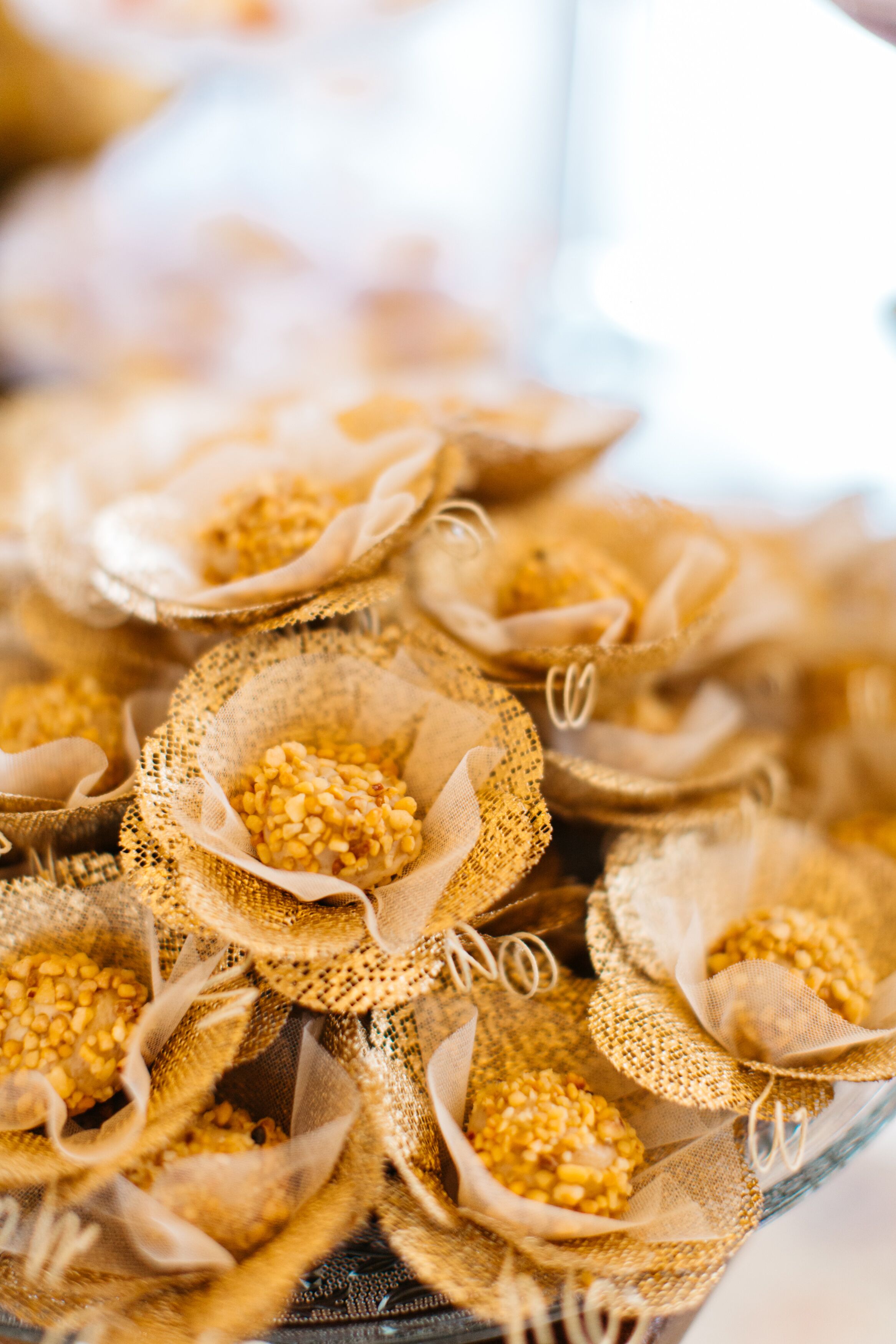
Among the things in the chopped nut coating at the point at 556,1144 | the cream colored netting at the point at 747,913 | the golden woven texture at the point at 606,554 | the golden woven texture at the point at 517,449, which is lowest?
the chopped nut coating at the point at 556,1144

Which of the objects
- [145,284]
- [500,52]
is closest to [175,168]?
[145,284]

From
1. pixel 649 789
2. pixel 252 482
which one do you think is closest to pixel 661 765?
pixel 649 789

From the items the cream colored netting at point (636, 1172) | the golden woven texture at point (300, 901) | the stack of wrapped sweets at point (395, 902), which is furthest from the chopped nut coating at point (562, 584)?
the cream colored netting at point (636, 1172)

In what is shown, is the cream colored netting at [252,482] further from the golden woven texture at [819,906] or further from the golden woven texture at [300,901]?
the golden woven texture at [819,906]

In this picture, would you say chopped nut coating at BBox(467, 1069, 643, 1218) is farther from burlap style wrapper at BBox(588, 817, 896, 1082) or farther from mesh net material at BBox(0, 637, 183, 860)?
mesh net material at BBox(0, 637, 183, 860)

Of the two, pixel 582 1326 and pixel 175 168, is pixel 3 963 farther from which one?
pixel 175 168

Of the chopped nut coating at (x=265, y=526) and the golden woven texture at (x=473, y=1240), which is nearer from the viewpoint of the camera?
the golden woven texture at (x=473, y=1240)

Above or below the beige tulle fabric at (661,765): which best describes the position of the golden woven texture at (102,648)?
below
